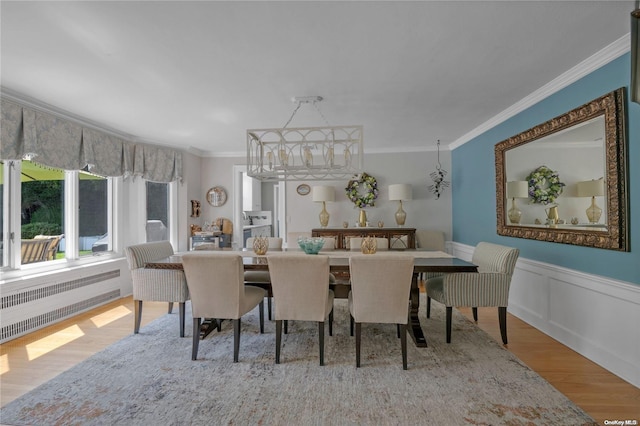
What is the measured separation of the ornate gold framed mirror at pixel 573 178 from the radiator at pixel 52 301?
5.06 meters

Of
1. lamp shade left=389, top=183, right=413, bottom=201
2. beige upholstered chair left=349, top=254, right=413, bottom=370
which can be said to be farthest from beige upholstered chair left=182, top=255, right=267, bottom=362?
lamp shade left=389, top=183, right=413, bottom=201

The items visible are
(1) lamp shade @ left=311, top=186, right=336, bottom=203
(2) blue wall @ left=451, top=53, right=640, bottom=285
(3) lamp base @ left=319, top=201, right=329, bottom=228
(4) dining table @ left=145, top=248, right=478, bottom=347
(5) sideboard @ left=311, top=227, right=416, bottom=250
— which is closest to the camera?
(2) blue wall @ left=451, top=53, right=640, bottom=285

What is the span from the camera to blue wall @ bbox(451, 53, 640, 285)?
221 cm

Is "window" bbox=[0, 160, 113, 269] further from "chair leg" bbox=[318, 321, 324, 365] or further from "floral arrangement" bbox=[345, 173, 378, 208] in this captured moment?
"floral arrangement" bbox=[345, 173, 378, 208]

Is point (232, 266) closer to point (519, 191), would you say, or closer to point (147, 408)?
point (147, 408)

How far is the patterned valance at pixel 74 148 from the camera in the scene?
300 cm

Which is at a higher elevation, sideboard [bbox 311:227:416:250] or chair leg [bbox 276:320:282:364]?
sideboard [bbox 311:227:416:250]

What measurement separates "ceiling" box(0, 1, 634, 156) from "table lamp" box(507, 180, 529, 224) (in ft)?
2.94

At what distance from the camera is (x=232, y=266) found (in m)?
2.48

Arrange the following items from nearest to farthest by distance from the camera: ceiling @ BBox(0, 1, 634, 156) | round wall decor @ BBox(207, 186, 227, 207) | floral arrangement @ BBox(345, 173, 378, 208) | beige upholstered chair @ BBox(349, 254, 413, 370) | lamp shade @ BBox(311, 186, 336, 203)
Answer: ceiling @ BBox(0, 1, 634, 156) < beige upholstered chair @ BBox(349, 254, 413, 370) < lamp shade @ BBox(311, 186, 336, 203) < floral arrangement @ BBox(345, 173, 378, 208) < round wall decor @ BBox(207, 186, 227, 207)

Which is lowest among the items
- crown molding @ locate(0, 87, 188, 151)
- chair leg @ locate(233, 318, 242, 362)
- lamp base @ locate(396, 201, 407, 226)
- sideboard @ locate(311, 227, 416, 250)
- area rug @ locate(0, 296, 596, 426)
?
area rug @ locate(0, 296, 596, 426)

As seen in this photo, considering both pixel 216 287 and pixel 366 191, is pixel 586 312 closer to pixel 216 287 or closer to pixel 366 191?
pixel 216 287

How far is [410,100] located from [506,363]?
101 inches

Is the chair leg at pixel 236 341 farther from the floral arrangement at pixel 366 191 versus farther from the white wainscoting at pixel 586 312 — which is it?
the floral arrangement at pixel 366 191
